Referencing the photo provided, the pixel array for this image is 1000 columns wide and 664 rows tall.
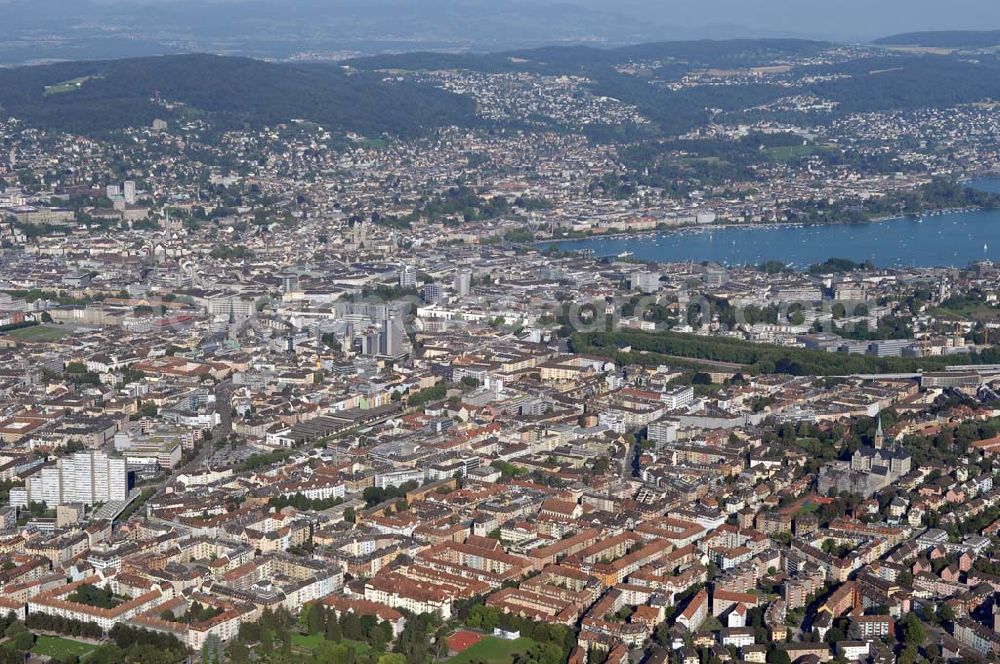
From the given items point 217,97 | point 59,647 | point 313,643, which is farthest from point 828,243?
point 59,647

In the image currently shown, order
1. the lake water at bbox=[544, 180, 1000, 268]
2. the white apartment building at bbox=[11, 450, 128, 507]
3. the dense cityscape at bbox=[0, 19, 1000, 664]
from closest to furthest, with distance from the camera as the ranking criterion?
1. the dense cityscape at bbox=[0, 19, 1000, 664]
2. the white apartment building at bbox=[11, 450, 128, 507]
3. the lake water at bbox=[544, 180, 1000, 268]

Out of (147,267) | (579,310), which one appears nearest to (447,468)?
(579,310)

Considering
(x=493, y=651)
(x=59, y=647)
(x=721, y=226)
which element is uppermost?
(x=493, y=651)

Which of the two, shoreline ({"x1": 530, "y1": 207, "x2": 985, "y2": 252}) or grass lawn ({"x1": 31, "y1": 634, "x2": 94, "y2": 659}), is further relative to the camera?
shoreline ({"x1": 530, "y1": 207, "x2": 985, "y2": 252})

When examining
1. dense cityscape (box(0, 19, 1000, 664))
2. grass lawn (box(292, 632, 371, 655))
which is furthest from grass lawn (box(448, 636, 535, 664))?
grass lawn (box(292, 632, 371, 655))

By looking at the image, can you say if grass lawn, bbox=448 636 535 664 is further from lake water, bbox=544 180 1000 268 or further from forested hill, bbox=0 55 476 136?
forested hill, bbox=0 55 476 136

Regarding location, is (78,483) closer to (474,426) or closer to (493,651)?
(474,426)
